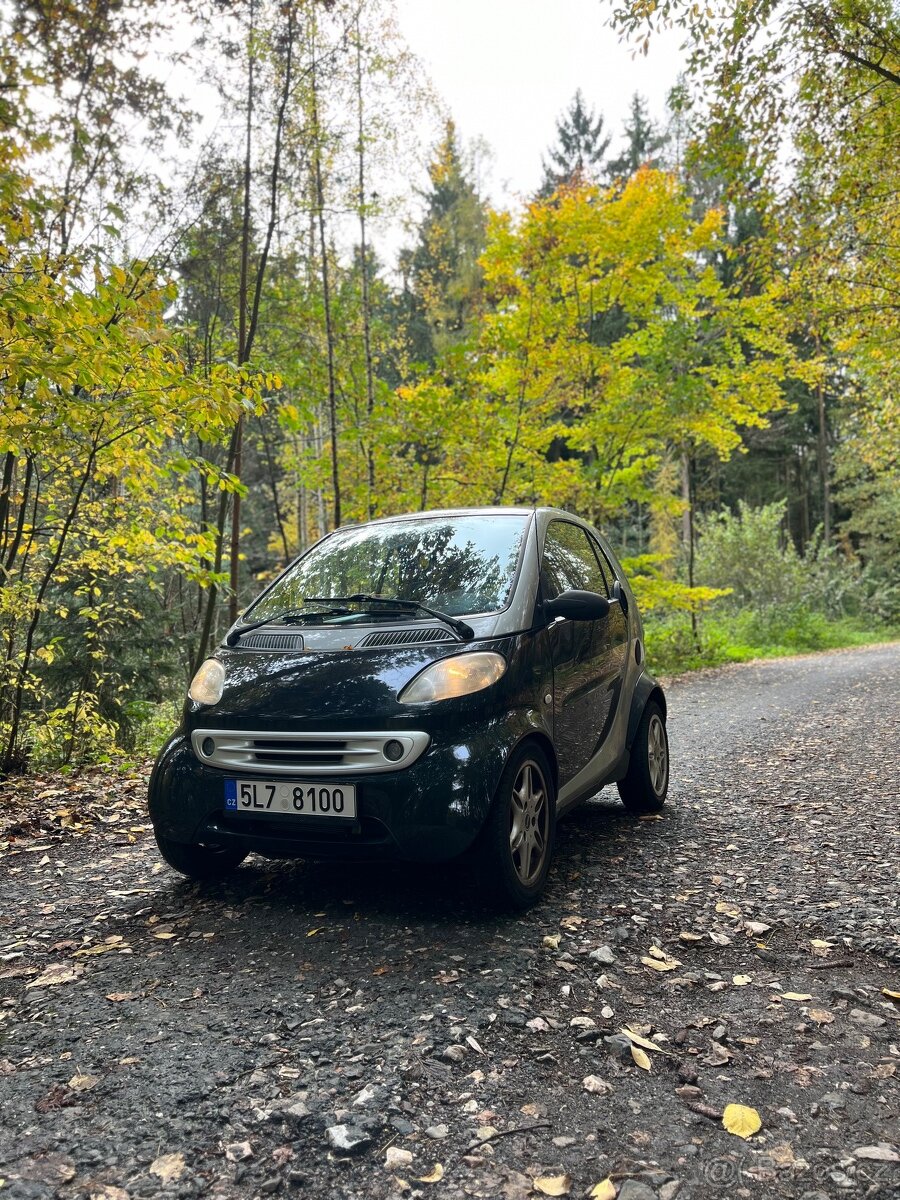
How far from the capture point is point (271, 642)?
3.56 metres

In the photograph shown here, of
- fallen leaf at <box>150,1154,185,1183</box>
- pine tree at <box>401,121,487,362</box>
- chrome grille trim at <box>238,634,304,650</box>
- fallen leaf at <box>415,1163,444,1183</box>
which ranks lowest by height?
fallen leaf at <box>415,1163,444,1183</box>

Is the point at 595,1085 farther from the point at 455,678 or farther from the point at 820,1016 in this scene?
the point at 455,678

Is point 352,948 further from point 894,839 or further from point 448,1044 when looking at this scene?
point 894,839

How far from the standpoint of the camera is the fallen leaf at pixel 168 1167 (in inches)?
70.6

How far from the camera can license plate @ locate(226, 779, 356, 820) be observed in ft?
9.80

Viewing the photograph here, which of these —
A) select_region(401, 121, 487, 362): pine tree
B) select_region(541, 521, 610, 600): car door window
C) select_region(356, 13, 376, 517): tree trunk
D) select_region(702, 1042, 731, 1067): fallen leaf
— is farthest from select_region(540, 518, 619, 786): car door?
select_region(401, 121, 487, 362): pine tree

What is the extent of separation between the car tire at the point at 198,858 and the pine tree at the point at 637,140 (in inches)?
1334

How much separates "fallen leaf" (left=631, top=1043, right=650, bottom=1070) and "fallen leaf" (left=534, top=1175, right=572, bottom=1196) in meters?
0.53

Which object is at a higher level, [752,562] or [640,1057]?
[752,562]

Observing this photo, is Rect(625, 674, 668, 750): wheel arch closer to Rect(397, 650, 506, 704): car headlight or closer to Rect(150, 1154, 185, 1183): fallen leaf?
Rect(397, 650, 506, 704): car headlight

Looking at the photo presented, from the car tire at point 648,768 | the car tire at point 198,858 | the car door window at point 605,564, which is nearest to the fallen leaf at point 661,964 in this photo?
the car tire at point 198,858

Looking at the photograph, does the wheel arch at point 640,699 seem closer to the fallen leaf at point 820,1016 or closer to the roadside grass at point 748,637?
the fallen leaf at point 820,1016

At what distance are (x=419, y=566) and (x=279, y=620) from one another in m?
0.72

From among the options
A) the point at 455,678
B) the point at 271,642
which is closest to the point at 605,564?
the point at 455,678
